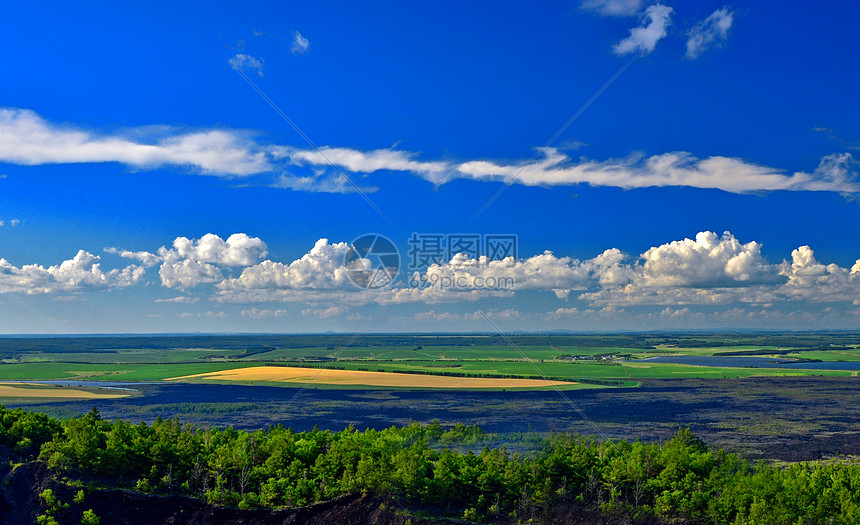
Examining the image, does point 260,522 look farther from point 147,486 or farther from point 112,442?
point 112,442

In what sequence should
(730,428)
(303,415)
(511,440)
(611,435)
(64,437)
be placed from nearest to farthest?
(64,437), (511,440), (611,435), (730,428), (303,415)

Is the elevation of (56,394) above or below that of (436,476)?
below

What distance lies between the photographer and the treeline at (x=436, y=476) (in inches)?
2323

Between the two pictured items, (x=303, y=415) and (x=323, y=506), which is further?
(x=303, y=415)

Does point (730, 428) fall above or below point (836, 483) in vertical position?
below

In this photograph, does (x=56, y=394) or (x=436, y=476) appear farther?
(x=56, y=394)

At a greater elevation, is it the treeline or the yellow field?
the treeline

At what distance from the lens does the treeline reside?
5900 centimetres

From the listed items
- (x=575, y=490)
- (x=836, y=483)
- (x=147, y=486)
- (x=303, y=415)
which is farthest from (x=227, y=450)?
(x=303, y=415)

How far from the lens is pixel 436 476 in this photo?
61125mm

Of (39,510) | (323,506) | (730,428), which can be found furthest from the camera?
(730,428)

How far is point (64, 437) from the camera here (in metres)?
64.6

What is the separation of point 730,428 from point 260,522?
10595 centimetres

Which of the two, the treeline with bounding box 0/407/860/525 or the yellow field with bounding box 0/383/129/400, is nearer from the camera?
the treeline with bounding box 0/407/860/525
